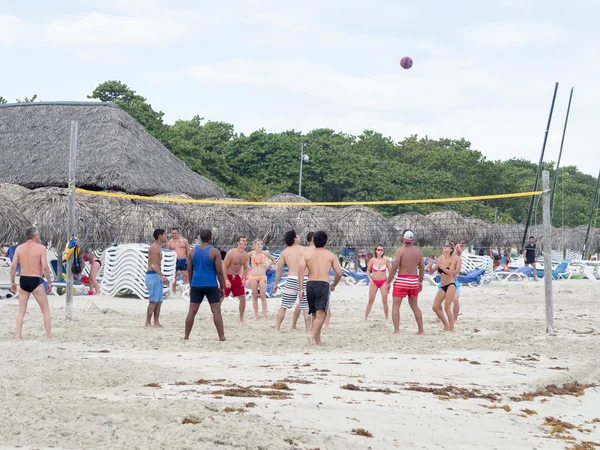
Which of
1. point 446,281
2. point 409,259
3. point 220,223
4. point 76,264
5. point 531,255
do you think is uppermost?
point 220,223

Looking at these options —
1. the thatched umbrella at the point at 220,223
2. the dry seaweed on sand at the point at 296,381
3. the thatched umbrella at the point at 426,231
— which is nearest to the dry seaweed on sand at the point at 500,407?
the dry seaweed on sand at the point at 296,381

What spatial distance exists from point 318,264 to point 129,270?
22.0 ft

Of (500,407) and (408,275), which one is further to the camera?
(408,275)

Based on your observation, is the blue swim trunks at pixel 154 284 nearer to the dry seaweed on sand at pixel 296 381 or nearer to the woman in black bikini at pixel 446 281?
the woman in black bikini at pixel 446 281

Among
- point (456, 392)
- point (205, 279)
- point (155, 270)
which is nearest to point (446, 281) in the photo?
point (205, 279)

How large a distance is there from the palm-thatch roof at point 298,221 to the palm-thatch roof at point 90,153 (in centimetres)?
249

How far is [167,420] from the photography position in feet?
14.2

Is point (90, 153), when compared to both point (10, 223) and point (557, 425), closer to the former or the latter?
point (10, 223)

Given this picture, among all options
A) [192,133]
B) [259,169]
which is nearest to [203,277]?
[259,169]

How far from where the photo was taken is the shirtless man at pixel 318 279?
8.51 metres

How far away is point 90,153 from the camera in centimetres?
2495

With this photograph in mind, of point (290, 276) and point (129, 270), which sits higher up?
point (290, 276)

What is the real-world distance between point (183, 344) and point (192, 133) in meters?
38.3

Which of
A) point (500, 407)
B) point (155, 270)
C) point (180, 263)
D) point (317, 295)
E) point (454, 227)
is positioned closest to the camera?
point (500, 407)
